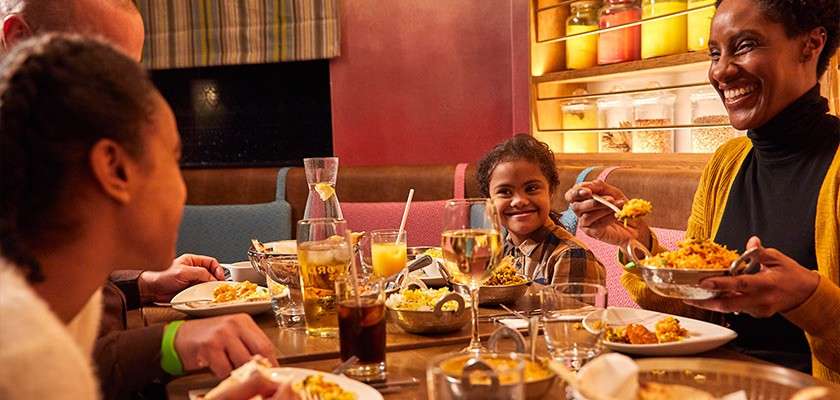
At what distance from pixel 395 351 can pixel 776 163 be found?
3.48ft

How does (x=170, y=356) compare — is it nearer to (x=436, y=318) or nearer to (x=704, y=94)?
(x=436, y=318)

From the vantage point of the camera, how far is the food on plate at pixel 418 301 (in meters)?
1.60

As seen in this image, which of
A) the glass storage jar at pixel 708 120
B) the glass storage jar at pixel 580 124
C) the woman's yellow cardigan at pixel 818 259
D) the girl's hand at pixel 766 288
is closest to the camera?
the girl's hand at pixel 766 288

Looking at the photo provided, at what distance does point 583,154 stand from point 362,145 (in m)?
1.34

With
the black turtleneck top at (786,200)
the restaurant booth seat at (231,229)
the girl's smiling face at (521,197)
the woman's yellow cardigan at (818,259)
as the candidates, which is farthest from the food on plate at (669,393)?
the restaurant booth seat at (231,229)

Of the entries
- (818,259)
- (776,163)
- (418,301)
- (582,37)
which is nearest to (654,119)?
(582,37)

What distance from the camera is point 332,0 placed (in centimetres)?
445

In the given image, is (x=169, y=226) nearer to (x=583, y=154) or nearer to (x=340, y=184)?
(x=583, y=154)

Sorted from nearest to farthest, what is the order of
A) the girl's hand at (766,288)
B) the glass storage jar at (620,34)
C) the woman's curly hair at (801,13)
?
the girl's hand at (766,288) < the woman's curly hair at (801,13) < the glass storage jar at (620,34)

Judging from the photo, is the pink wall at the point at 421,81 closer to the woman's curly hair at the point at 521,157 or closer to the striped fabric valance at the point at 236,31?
the striped fabric valance at the point at 236,31

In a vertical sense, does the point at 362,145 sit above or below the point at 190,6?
below

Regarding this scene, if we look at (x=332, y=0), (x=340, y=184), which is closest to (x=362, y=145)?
(x=340, y=184)

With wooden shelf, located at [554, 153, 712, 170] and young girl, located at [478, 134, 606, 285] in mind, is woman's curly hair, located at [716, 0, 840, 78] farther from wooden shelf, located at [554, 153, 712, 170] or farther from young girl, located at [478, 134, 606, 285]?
wooden shelf, located at [554, 153, 712, 170]

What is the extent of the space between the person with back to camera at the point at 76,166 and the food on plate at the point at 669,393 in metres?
0.45
